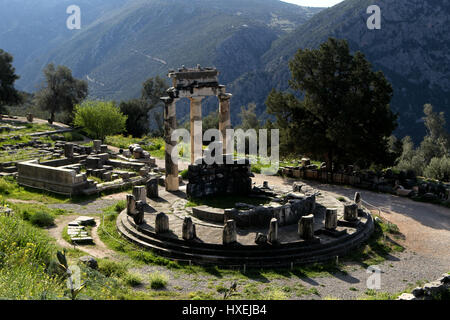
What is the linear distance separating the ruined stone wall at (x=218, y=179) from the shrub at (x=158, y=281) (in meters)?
8.08

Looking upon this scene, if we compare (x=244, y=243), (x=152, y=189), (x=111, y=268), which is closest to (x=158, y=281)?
(x=111, y=268)

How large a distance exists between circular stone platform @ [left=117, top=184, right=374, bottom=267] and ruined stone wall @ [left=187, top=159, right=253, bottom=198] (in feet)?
7.76

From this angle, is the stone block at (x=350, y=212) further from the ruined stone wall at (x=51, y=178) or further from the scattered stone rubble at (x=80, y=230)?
the ruined stone wall at (x=51, y=178)

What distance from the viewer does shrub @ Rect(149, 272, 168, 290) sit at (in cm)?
1217

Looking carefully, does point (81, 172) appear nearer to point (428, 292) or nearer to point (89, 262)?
point (89, 262)

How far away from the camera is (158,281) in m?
12.2

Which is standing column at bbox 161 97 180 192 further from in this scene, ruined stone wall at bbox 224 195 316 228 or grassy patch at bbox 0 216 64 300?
grassy patch at bbox 0 216 64 300

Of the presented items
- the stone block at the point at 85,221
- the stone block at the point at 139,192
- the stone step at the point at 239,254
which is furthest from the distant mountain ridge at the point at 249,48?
the stone step at the point at 239,254

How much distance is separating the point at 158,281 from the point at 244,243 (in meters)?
3.66

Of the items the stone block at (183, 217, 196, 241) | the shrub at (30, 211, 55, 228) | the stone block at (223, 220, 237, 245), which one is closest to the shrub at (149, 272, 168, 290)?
the stone block at (183, 217, 196, 241)

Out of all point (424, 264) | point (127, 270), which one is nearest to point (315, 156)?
point (424, 264)

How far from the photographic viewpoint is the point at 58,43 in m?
172

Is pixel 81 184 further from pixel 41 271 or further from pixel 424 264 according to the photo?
pixel 424 264
